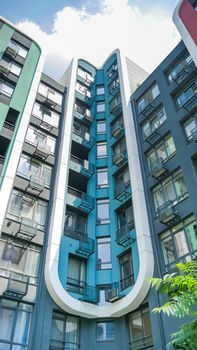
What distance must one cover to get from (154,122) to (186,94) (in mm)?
3367

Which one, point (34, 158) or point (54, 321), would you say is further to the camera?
point (34, 158)

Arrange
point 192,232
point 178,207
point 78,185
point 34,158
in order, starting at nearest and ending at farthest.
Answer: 1. point 192,232
2. point 178,207
3. point 34,158
4. point 78,185

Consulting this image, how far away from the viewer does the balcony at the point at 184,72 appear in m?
24.3

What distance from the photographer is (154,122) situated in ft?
85.4

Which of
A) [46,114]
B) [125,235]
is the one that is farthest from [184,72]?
[125,235]

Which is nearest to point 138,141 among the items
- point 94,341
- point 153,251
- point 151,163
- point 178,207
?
point 151,163

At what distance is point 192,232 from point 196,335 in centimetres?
1035

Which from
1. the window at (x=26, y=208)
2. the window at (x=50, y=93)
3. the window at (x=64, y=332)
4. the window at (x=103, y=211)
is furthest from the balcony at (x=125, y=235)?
the window at (x=50, y=93)

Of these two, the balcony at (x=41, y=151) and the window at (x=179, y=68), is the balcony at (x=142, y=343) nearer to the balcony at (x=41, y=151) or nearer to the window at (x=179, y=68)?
the balcony at (x=41, y=151)

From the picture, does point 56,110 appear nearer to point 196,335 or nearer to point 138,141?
point 138,141

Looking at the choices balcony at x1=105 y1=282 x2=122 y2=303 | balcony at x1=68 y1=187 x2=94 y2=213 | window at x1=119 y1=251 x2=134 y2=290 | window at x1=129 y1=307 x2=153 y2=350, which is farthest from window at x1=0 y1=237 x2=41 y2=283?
window at x1=129 y1=307 x2=153 y2=350

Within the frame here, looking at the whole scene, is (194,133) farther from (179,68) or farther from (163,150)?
(179,68)

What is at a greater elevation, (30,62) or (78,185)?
(30,62)

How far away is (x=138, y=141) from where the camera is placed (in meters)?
26.3
